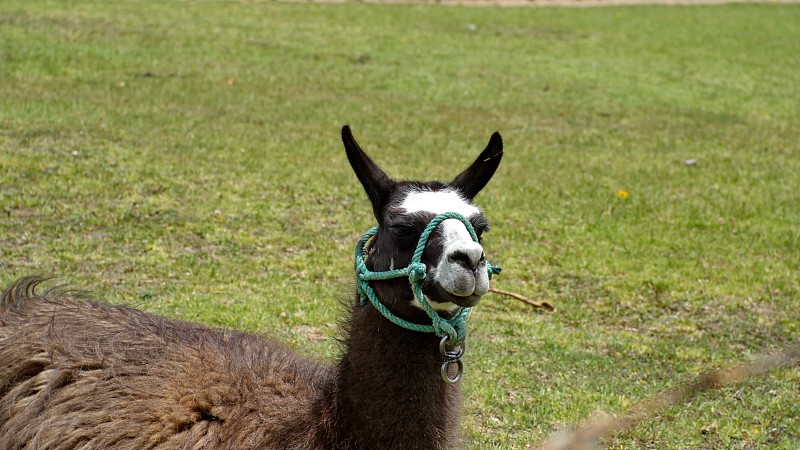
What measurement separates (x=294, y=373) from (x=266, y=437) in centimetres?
43

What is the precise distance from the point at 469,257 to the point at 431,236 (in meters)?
0.22

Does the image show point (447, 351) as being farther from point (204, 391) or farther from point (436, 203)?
point (204, 391)

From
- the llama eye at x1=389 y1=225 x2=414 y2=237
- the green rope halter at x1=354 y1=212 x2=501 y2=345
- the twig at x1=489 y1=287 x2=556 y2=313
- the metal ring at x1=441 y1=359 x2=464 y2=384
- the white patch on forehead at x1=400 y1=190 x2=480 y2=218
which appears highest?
the white patch on forehead at x1=400 y1=190 x2=480 y2=218

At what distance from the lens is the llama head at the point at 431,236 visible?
299 centimetres

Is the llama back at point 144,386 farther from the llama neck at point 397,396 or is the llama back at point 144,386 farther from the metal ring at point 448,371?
the metal ring at point 448,371

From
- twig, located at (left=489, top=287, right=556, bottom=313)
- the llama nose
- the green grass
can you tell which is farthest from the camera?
twig, located at (left=489, top=287, right=556, bottom=313)

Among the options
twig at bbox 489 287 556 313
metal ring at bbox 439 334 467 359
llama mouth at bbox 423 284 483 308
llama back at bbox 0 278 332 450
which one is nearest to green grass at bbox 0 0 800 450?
twig at bbox 489 287 556 313

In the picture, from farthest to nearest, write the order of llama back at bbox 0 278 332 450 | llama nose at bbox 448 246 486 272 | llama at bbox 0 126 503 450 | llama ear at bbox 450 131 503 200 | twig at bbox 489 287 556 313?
1. twig at bbox 489 287 556 313
2. llama ear at bbox 450 131 503 200
3. llama back at bbox 0 278 332 450
4. llama at bbox 0 126 503 450
5. llama nose at bbox 448 246 486 272

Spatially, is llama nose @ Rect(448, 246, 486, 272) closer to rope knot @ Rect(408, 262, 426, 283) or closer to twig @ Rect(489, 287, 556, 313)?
rope knot @ Rect(408, 262, 426, 283)

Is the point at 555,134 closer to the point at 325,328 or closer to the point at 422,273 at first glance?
the point at 325,328

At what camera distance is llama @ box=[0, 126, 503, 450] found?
10.6 feet

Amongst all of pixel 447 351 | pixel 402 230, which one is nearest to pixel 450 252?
pixel 402 230

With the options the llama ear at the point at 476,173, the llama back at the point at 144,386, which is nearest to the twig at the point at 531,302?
the llama back at the point at 144,386

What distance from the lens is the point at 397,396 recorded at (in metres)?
3.27
